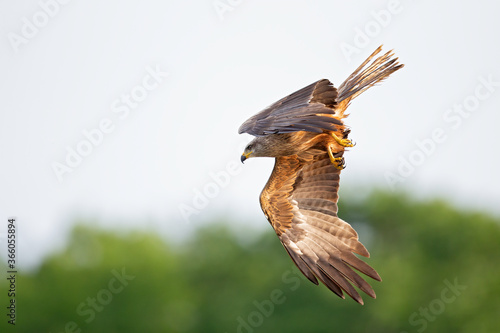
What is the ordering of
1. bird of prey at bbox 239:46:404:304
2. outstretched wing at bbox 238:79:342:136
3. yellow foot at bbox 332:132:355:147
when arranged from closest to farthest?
outstretched wing at bbox 238:79:342:136 → bird of prey at bbox 239:46:404:304 → yellow foot at bbox 332:132:355:147

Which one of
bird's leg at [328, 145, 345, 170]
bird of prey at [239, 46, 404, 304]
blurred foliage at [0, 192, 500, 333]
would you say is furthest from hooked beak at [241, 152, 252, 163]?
blurred foliage at [0, 192, 500, 333]

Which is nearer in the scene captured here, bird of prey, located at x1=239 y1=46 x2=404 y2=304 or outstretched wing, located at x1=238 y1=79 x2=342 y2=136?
outstretched wing, located at x1=238 y1=79 x2=342 y2=136

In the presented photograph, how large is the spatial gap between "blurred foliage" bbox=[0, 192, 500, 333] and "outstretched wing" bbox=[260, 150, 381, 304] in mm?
25732

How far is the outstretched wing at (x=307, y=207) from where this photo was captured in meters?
14.1

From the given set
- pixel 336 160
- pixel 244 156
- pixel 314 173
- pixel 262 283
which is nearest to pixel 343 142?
pixel 336 160

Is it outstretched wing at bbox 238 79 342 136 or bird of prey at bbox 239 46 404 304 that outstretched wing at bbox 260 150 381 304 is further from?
outstretched wing at bbox 238 79 342 136

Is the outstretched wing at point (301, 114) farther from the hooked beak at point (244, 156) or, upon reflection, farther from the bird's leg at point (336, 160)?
the hooked beak at point (244, 156)

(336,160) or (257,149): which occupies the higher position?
(257,149)

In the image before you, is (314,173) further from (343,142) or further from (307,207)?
(343,142)

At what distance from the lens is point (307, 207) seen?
48.2ft

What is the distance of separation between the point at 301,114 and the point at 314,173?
92.2 inches

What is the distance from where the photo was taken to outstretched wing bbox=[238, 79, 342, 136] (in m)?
12.3

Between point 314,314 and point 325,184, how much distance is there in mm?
28432

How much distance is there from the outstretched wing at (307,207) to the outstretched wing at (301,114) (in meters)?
1.44
